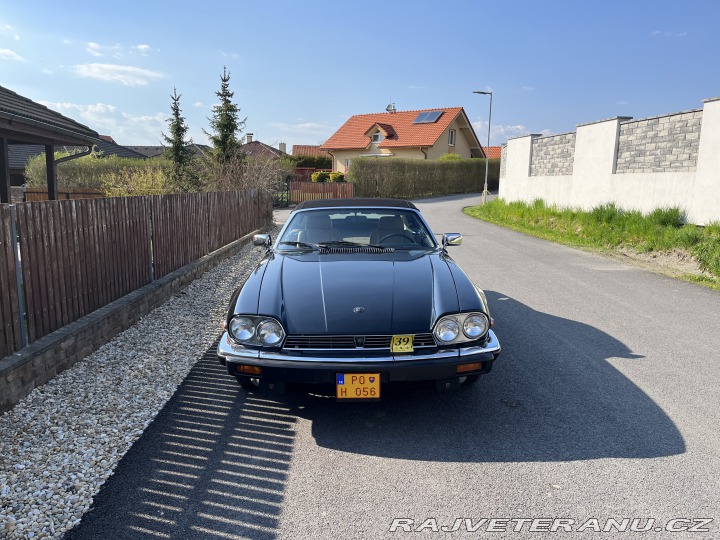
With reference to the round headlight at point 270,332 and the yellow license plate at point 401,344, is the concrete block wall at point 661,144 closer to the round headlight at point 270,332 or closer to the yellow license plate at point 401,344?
the yellow license plate at point 401,344

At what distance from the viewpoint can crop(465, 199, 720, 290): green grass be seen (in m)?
10.2

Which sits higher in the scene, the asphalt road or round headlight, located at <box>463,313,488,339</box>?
round headlight, located at <box>463,313,488,339</box>

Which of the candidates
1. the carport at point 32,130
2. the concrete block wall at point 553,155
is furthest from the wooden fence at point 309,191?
the carport at point 32,130

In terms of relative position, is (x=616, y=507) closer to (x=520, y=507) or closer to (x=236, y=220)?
(x=520, y=507)

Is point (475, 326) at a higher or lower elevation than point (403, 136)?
lower

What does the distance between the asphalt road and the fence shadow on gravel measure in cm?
1

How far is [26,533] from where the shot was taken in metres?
2.65

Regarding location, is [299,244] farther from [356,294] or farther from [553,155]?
[553,155]

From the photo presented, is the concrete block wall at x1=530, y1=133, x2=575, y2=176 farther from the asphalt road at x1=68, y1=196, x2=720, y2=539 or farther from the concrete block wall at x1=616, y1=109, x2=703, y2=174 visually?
the asphalt road at x1=68, y1=196, x2=720, y2=539

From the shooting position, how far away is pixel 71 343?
4863 millimetres

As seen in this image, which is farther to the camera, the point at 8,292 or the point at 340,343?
the point at 8,292

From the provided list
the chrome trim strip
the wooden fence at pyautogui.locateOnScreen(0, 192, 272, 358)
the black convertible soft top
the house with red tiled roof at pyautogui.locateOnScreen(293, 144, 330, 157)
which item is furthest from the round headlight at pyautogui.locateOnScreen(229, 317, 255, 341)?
the house with red tiled roof at pyautogui.locateOnScreen(293, 144, 330, 157)

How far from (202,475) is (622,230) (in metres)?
12.5

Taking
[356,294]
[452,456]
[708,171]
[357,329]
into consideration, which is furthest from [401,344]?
[708,171]
